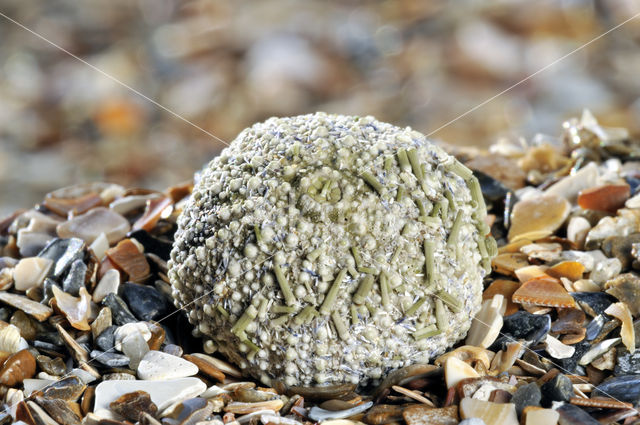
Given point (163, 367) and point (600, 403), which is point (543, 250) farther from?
point (163, 367)

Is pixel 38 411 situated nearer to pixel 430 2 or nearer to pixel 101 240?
pixel 101 240

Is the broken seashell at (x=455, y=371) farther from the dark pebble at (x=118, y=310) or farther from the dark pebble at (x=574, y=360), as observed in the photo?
the dark pebble at (x=118, y=310)

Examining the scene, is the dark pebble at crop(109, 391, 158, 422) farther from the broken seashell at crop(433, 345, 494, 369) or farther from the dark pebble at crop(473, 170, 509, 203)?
the dark pebble at crop(473, 170, 509, 203)

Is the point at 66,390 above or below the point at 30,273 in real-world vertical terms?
below

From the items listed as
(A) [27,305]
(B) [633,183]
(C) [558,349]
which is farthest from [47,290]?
(B) [633,183]

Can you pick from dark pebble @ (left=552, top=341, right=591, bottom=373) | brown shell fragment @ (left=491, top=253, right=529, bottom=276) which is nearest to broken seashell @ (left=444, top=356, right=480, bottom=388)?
dark pebble @ (left=552, top=341, right=591, bottom=373)

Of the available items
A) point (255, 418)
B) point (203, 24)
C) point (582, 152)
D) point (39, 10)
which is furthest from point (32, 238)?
point (203, 24)
